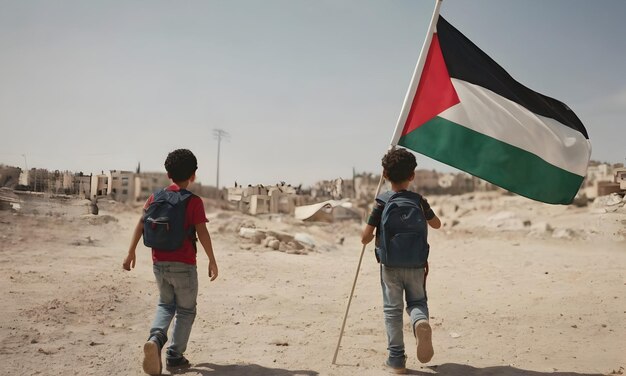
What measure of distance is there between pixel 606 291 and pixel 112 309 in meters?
6.71

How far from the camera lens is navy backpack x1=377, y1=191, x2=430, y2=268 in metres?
3.07

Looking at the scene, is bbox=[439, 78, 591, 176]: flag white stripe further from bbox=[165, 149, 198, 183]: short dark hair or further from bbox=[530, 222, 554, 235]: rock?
bbox=[530, 222, 554, 235]: rock

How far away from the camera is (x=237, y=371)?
10.7 feet

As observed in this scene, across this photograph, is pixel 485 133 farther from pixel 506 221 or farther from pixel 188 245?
pixel 506 221

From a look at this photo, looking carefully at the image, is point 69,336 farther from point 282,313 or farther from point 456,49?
point 456,49

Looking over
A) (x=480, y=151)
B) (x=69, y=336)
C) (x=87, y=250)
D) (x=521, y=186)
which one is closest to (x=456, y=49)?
(x=480, y=151)

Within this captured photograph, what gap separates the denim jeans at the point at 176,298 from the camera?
3.13 meters

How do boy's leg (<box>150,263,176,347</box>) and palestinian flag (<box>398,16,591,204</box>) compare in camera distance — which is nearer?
boy's leg (<box>150,263,176,347</box>)

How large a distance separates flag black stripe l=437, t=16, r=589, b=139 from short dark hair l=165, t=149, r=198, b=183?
236 centimetres

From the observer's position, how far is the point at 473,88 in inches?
149

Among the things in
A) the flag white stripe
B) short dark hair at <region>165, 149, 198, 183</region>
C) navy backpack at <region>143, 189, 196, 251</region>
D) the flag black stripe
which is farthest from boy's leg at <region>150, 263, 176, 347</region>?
the flag black stripe

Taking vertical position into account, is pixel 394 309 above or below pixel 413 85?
below

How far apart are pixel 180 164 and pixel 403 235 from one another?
1.74 meters

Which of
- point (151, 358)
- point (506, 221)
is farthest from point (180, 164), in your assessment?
point (506, 221)
